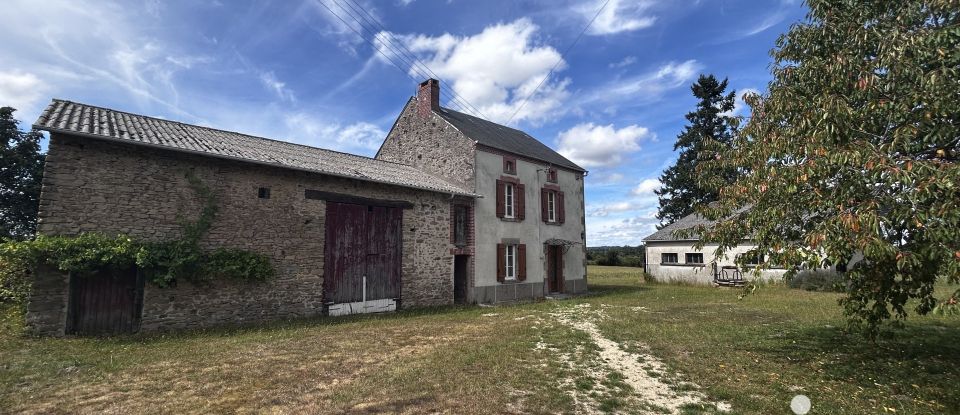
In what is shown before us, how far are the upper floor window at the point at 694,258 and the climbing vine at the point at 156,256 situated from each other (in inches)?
834

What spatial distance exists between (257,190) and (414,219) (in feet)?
16.1

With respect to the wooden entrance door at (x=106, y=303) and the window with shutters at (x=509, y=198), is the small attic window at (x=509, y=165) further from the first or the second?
the wooden entrance door at (x=106, y=303)

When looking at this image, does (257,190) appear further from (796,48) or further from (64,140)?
(796,48)

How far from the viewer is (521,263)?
17250 mm

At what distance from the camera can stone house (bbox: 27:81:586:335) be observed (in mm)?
8828

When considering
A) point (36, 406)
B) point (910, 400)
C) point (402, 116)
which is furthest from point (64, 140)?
point (910, 400)

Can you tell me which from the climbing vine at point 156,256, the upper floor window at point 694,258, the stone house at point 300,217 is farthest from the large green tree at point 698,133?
the climbing vine at point 156,256

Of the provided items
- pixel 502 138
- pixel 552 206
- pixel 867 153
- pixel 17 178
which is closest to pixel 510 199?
pixel 552 206

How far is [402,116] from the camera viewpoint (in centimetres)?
1939

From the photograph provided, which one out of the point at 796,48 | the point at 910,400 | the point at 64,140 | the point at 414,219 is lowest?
the point at 910,400

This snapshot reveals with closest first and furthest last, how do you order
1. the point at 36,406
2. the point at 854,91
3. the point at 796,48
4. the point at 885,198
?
the point at 885,198, the point at 36,406, the point at 854,91, the point at 796,48

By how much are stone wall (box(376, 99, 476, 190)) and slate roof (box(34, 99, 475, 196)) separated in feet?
3.07

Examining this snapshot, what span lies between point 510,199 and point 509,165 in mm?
1392

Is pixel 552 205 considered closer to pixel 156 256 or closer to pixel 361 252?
pixel 361 252
